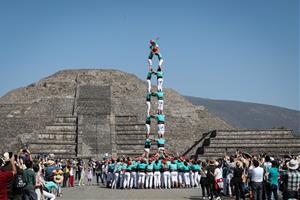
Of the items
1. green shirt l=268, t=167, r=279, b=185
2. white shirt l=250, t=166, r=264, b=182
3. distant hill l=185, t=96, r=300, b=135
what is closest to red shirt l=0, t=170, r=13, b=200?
white shirt l=250, t=166, r=264, b=182

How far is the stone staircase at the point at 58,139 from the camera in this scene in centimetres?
3344

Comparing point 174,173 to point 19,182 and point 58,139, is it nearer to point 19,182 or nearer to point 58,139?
point 19,182

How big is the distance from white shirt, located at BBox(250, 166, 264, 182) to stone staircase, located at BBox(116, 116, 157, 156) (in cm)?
2076

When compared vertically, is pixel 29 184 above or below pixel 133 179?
above

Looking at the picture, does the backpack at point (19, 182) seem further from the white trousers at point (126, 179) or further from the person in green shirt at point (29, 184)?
the white trousers at point (126, 179)

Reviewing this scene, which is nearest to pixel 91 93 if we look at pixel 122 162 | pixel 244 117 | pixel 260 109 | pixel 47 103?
pixel 47 103

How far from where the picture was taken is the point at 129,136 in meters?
37.2

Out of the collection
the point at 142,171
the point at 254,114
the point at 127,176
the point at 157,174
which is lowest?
the point at 127,176

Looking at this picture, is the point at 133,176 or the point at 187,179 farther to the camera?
the point at 187,179

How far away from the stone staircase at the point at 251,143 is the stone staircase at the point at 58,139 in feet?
29.5

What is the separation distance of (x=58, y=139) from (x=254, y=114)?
81.6 meters

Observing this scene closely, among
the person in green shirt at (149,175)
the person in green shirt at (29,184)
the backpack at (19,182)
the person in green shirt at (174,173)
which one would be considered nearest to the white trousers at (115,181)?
the person in green shirt at (149,175)

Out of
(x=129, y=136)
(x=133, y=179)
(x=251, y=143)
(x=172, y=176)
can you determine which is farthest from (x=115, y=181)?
(x=129, y=136)

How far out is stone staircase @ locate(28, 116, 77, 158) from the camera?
33.4 meters
